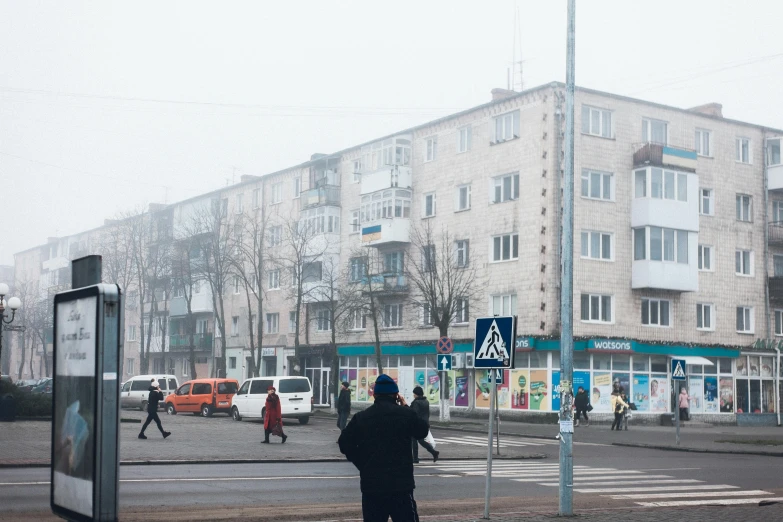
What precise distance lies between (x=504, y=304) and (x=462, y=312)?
3217mm

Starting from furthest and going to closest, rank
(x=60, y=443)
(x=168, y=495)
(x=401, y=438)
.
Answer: (x=168, y=495) → (x=401, y=438) → (x=60, y=443)

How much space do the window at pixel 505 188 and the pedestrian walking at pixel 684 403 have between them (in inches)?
464

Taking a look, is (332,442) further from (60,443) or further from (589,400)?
(60,443)

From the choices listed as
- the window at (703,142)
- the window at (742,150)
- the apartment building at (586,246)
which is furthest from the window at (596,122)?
the window at (742,150)

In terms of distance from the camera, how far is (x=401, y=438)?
25.6 feet

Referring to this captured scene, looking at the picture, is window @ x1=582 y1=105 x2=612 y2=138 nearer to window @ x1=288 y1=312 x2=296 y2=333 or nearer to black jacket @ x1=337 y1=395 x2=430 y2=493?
window @ x1=288 y1=312 x2=296 y2=333

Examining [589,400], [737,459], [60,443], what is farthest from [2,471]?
[589,400]

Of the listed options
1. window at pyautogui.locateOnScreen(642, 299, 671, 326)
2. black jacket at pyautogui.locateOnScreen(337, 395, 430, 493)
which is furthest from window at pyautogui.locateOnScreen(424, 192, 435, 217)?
black jacket at pyautogui.locateOnScreen(337, 395, 430, 493)

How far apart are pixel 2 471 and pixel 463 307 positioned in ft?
109

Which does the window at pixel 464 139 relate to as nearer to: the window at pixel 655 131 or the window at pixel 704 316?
the window at pixel 655 131

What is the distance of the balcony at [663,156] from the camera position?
47469mm

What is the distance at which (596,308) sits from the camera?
153 feet

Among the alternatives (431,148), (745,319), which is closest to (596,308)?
(745,319)

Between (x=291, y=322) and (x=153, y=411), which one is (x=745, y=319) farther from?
(x=153, y=411)
